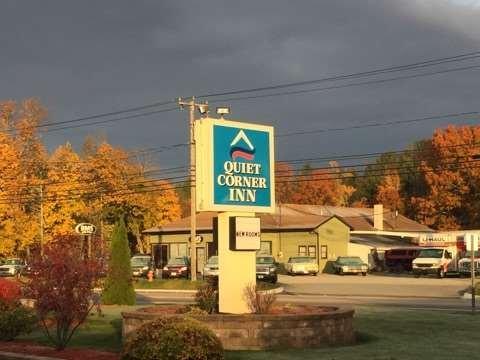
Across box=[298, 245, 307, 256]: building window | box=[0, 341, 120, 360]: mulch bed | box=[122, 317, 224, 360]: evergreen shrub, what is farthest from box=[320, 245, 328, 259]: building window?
box=[122, 317, 224, 360]: evergreen shrub

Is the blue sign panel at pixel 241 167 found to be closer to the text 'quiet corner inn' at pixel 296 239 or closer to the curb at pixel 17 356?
the curb at pixel 17 356

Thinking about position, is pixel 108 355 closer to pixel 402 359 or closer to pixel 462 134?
pixel 402 359

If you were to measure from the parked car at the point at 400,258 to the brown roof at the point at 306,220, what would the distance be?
4.95 m

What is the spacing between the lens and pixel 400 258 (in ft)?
209

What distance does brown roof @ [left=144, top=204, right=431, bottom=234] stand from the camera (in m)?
65.9

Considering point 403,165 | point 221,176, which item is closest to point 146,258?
point 221,176

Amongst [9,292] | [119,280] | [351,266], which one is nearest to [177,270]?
[351,266]

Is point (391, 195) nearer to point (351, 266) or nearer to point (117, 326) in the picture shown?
point (351, 266)

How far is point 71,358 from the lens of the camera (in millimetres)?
13531

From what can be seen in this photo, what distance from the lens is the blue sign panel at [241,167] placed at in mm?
15906

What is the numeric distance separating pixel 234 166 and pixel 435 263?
3883 cm

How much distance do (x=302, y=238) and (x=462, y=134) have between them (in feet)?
84.7

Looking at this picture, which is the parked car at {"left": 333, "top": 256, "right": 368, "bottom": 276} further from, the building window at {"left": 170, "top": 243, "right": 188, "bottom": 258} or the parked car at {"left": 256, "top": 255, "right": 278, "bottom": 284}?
the building window at {"left": 170, "top": 243, "right": 188, "bottom": 258}

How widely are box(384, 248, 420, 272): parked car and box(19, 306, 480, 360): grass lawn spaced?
41.8 m
